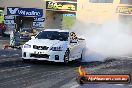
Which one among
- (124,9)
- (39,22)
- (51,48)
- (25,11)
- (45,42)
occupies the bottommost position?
(39,22)

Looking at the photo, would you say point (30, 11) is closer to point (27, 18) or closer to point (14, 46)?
point (27, 18)

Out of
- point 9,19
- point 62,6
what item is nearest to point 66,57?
point 9,19

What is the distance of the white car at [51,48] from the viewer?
1501 centimetres

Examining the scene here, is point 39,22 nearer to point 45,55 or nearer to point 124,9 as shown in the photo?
point 124,9

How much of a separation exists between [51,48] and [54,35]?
152cm

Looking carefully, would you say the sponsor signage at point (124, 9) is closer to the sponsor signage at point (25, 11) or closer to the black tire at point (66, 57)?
the sponsor signage at point (25, 11)

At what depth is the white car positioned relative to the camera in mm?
15008

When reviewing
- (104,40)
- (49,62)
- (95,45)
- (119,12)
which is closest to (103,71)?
(49,62)

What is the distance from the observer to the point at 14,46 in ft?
82.4

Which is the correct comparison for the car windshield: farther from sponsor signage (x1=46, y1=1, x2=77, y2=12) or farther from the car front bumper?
sponsor signage (x1=46, y1=1, x2=77, y2=12)

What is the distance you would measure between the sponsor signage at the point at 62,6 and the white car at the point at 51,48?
3852 centimetres

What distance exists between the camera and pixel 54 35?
1647 cm

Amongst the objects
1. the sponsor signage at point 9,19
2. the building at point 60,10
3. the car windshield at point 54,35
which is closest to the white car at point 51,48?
the car windshield at point 54,35

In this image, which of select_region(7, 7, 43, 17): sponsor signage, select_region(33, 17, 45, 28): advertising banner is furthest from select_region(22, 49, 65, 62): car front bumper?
select_region(7, 7, 43, 17): sponsor signage
